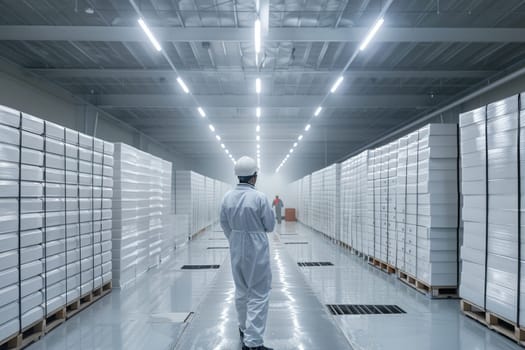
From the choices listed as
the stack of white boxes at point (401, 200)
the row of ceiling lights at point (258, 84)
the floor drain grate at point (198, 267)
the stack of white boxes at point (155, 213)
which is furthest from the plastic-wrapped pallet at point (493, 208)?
the stack of white boxes at point (155, 213)

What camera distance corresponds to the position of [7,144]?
165 inches

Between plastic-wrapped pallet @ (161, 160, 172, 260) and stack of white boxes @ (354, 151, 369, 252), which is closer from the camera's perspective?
plastic-wrapped pallet @ (161, 160, 172, 260)

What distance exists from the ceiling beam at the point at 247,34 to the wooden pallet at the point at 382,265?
14.1ft

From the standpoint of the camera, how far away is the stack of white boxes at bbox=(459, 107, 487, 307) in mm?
5188

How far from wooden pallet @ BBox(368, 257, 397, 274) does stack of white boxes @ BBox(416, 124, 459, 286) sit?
1.72m

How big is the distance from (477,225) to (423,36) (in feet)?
13.4

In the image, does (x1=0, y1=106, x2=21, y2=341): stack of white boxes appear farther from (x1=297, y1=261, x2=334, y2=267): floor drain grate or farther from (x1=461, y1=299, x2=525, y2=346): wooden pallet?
(x1=297, y1=261, x2=334, y2=267): floor drain grate

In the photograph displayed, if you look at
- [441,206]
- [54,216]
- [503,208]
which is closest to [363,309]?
[441,206]

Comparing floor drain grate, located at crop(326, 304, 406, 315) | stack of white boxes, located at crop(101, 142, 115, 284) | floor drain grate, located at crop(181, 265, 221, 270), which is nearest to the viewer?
floor drain grate, located at crop(326, 304, 406, 315)

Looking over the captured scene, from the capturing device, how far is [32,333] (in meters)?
4.68

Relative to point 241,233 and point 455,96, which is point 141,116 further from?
point 241,233

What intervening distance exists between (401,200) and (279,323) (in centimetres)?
366

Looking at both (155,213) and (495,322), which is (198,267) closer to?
(155,213)

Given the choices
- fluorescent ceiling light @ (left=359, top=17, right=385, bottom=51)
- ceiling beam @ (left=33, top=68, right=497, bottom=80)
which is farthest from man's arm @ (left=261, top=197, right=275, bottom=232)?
ceiling beam @ (left=33, top=68, right=497, bottom=80)
